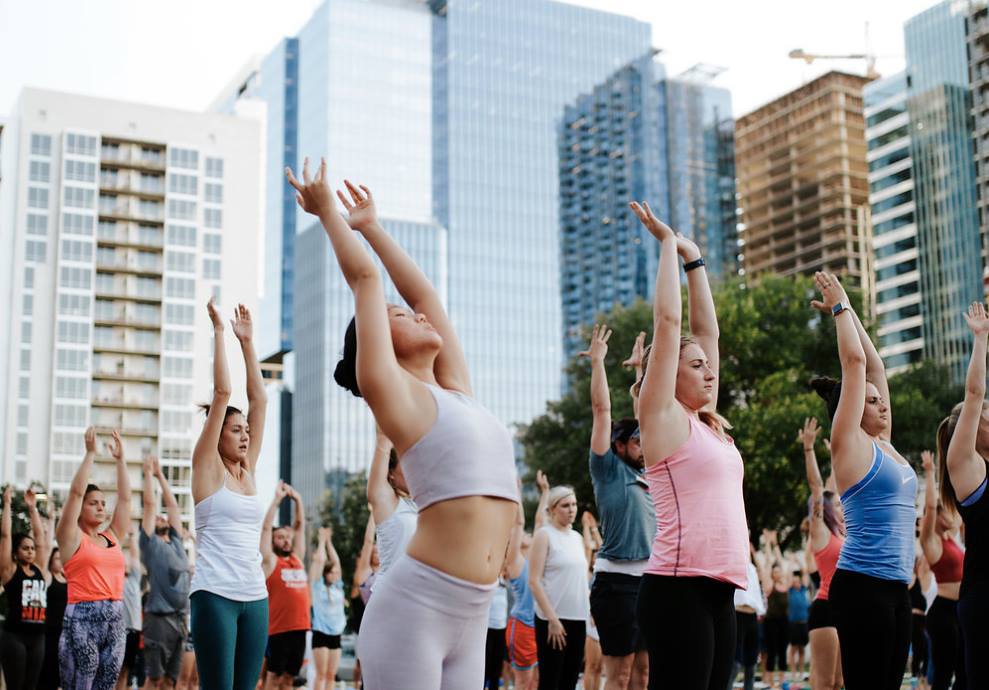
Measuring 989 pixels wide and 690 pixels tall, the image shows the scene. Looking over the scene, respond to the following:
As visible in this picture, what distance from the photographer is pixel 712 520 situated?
539cm

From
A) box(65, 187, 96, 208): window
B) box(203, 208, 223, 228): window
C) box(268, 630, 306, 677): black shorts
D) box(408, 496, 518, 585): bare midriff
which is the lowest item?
box(268, 630, 306, 677): black shorts

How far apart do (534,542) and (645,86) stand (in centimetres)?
11363

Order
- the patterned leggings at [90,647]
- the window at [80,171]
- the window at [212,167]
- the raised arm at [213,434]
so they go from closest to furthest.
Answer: the raised arm at [213,434]
the patterned leggings at [90,647]
the window at [80,171]
the window at [212,167]

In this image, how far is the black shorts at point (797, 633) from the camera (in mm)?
20253

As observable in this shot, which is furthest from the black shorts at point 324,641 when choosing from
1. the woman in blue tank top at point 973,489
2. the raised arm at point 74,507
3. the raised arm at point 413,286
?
the raised arm at point 413,286

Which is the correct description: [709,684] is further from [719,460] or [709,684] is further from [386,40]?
[386,40]

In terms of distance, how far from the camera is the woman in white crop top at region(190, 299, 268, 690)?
6965mm

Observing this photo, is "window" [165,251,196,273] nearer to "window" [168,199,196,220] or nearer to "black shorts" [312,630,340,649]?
"window" [168,199,196,220]

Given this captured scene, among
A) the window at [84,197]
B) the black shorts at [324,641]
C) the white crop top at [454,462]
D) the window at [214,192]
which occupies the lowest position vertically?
the black shorts at [324,641]

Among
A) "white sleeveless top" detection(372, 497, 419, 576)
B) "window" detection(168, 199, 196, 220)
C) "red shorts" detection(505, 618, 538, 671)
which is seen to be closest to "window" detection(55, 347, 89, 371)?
"window" detection(168, 199, 196, 220)

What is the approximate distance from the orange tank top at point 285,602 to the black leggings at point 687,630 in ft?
23.5

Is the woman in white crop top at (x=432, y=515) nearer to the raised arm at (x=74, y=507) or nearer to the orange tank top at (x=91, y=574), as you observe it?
the raised arm at (x=74, y=507)

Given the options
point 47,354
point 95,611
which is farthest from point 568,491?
point 47,354

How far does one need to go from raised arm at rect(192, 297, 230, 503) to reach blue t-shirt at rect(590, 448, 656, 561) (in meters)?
2.55
